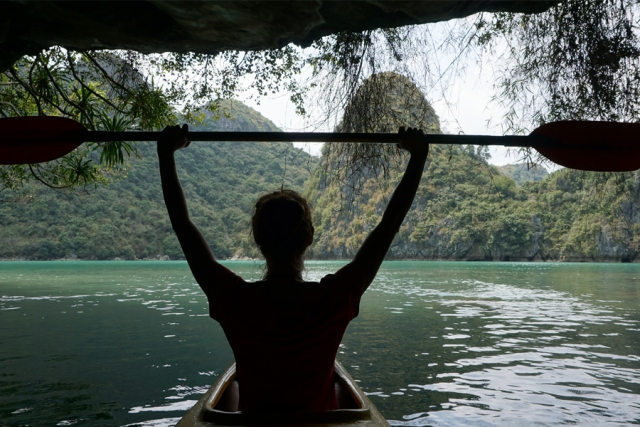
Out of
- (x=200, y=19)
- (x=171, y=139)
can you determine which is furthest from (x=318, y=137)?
(x=200, y=19)

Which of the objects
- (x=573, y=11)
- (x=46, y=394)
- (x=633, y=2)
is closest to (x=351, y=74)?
(x=573, y=11)

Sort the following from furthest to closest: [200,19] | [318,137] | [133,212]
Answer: [133,212] → [200,19] → [318,137]

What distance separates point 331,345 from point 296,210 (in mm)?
354

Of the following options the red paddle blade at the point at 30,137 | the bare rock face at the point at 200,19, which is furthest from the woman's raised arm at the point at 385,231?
the bare rock face at the point at 200,19

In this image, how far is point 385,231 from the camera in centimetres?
125

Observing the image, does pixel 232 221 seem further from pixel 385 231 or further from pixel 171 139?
pixel 385 231

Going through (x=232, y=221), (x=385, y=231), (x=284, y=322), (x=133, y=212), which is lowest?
(x=284, y=322)

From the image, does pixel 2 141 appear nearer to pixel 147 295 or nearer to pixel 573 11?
pixel 573 11

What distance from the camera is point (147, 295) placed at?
538 inches

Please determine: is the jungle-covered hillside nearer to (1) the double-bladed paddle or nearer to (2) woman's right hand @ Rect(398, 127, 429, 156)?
(1) the double-bladed paddle

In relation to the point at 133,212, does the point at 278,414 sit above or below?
below

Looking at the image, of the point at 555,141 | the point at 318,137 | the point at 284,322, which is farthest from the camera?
the point at 555,141

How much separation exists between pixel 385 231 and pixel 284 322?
1.17 ft

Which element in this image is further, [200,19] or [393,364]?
[393,364]
